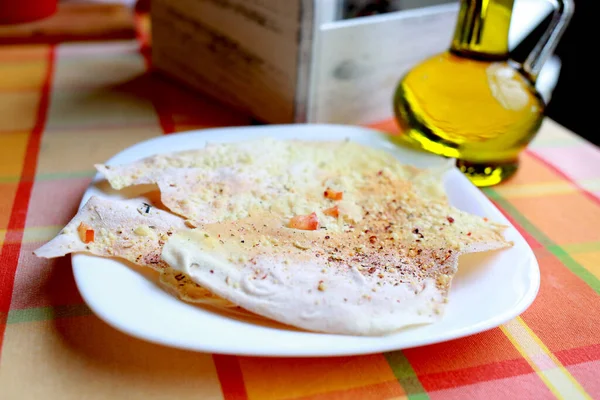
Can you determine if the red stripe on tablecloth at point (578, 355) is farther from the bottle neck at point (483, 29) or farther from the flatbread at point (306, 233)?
the bottle neck at point (483, 29)

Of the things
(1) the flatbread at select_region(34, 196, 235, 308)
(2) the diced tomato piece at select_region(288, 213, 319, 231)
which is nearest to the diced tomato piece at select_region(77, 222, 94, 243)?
(1) the flatbread at select_region(34, 196, 235, 308)

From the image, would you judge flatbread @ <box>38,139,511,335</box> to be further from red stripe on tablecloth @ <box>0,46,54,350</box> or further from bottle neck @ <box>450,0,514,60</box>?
bottle neck @ <box>450,0,514,60</box>

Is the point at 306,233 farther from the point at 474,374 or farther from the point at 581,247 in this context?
the point at 581,247

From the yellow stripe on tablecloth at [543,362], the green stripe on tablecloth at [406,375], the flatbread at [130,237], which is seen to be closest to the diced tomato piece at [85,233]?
the flatbread at [130,237]

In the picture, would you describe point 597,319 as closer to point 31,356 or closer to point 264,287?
point 264,287

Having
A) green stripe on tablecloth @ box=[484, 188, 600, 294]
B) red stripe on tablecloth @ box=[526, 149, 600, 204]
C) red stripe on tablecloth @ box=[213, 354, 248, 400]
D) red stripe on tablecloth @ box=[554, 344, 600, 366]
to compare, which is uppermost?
red stripe on tablecloth @ box=[213, 354, 248, 400]

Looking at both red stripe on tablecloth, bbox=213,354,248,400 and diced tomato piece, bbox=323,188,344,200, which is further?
diced tomato piece, bbox=323,188,344,200
